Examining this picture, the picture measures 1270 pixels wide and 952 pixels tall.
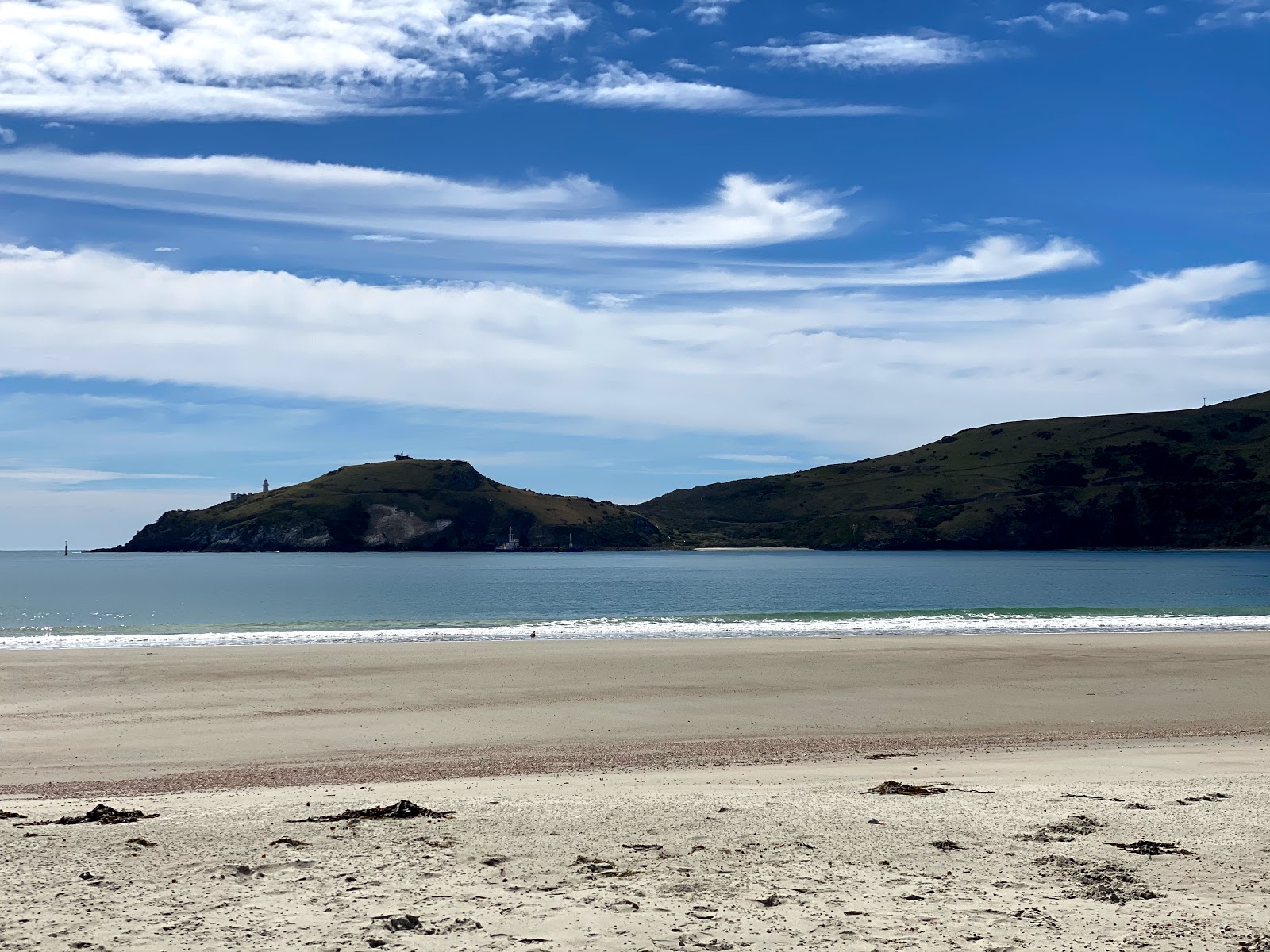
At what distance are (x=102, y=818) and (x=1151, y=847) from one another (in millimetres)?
9852

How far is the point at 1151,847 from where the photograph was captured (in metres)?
8.66

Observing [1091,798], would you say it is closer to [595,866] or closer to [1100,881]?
[1100,881]

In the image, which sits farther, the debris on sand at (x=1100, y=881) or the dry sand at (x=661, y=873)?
the debris on sand at (x=1100, y=881)

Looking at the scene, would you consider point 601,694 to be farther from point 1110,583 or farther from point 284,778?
point 1110,583

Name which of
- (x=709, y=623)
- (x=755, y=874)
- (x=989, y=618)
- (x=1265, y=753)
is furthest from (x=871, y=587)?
(x=755, y=874)

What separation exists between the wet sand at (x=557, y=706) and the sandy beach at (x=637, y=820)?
0.47ft

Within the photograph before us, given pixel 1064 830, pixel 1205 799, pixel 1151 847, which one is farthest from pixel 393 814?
pixel 1205 799

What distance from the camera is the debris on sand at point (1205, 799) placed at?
10.4 meters

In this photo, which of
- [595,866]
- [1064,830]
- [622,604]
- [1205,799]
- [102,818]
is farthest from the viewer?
[622,604]

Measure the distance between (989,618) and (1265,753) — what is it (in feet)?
117

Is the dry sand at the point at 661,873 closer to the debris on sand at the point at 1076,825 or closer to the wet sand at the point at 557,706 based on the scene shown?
the debris on sand at the point at 1076,825

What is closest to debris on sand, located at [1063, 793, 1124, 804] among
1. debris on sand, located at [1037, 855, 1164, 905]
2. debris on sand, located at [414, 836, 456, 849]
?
debris on sand, located at [1037, 855, 1164, 905]

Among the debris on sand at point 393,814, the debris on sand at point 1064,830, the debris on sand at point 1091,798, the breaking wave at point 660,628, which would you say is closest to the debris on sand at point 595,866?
the debris on sand at point 393,814

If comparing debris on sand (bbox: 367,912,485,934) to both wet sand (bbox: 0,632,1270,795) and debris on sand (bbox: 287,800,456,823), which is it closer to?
debris on sand (bbox: 287,800,456,823)
